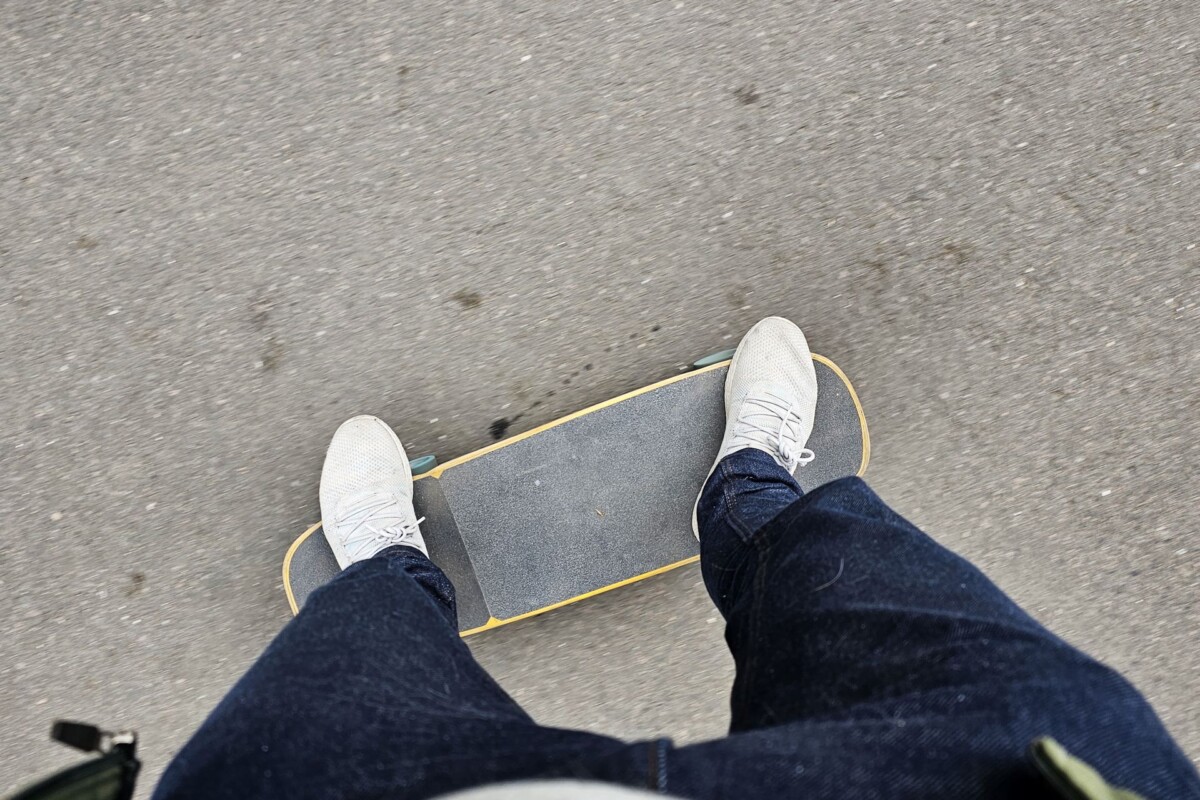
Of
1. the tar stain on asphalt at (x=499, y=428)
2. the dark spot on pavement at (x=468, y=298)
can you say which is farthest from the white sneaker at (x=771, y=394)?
the dark spot on pavement at (x=468, y=298)

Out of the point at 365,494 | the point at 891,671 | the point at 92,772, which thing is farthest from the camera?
the point at 365,494

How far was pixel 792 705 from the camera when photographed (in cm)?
89

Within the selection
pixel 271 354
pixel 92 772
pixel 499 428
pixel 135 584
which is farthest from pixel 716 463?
pixel 135 584

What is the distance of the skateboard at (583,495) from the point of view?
1.42 meters

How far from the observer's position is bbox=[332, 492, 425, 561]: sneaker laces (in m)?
1.37

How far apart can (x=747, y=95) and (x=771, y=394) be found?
57 centimetres

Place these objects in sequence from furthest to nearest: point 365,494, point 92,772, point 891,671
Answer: point 365,494 → point 891,671 → point 92,772

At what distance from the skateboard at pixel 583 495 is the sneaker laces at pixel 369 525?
8cm

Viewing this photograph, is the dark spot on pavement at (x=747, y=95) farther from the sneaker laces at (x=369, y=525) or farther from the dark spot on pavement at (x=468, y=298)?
the sneaker laces at (x=369, y=525)

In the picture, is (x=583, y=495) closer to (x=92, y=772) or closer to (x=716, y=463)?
(x=716, y=463)

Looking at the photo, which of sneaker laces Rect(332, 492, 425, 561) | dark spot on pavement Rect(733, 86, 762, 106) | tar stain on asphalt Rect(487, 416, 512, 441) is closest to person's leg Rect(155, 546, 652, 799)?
→ sneaker laces Rect(332, 492, 425, 561)

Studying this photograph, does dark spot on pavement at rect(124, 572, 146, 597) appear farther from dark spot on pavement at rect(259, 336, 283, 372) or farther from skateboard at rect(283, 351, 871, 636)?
dark spot on pavement at rect(259, 336, 283, 372)

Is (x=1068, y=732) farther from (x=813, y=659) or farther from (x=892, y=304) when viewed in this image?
(x=892, y=304)

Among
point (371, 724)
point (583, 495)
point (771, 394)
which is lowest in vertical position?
point (583, 495)
